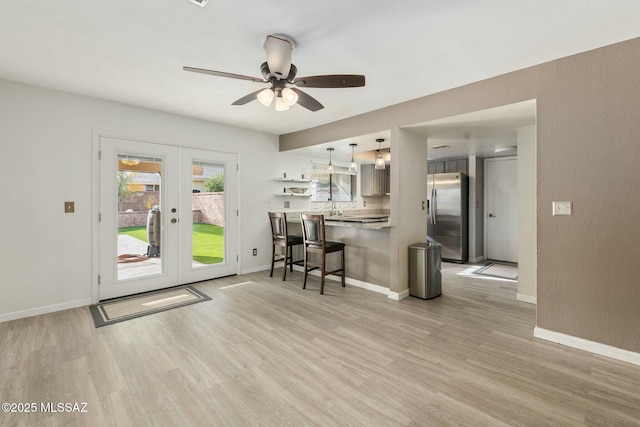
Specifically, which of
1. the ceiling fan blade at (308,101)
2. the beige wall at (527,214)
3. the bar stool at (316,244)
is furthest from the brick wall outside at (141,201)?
the beige wall at (527,214)

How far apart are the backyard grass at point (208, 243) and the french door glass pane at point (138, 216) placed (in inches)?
19.4

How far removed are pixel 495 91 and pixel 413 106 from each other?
2.87 ft

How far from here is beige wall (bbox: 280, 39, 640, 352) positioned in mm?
2189

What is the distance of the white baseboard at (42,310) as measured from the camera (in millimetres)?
2971

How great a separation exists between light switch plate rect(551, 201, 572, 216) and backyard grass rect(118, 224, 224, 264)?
418cm

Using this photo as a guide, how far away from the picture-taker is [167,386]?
1.93 meters

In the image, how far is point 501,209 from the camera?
596cm

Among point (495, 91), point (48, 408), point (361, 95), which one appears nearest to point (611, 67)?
point (495, 91)

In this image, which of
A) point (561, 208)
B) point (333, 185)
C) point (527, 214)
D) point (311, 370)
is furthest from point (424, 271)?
point (333, 185)

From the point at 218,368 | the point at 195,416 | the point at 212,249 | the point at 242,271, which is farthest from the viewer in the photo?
the point at 242,271

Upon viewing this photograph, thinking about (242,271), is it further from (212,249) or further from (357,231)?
(357,231)

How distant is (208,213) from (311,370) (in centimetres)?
310

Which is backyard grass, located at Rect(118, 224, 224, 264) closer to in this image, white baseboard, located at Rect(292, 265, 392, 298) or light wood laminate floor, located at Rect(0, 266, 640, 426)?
light wood laminate floor, located at Rect(0, 266, 640, 426)

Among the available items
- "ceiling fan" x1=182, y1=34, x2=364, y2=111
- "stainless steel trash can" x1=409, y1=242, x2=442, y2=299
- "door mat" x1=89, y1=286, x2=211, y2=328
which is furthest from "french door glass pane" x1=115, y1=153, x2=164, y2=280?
"stainless steel trash can" x1=409, y1=242, x2=442, y2=299
